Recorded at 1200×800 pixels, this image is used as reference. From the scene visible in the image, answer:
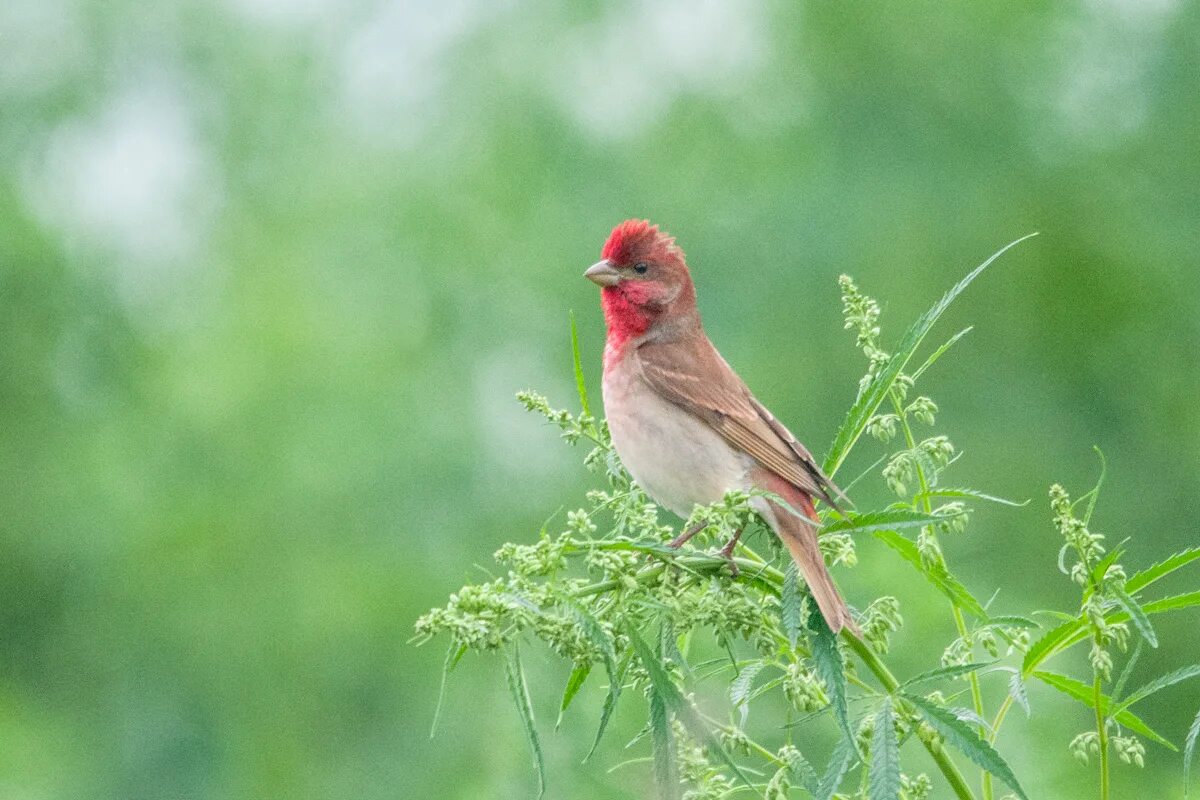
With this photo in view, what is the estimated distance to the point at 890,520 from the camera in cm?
245

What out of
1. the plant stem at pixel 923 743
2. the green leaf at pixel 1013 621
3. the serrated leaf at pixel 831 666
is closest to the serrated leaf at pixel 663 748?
the serrated leaf at pixel 831 666

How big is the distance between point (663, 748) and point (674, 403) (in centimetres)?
267

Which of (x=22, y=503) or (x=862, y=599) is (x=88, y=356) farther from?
(x=862, y=599)

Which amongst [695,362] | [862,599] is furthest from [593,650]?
[862,599]

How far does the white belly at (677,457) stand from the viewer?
477 cm

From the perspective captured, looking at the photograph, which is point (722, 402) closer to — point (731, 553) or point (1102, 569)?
point (731, 553)

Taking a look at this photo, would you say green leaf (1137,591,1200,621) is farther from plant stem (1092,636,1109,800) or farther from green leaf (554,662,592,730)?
green leaf (554,662,592,730)

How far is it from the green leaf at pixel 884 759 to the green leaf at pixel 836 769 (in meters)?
0.03

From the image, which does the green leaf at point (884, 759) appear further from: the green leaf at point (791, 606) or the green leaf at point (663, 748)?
the green leaf at point (663, 748)

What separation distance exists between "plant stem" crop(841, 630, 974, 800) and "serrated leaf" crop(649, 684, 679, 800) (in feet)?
1.05

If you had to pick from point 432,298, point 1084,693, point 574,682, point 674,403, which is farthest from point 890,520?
point 432,298

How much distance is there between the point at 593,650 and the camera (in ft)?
7.85

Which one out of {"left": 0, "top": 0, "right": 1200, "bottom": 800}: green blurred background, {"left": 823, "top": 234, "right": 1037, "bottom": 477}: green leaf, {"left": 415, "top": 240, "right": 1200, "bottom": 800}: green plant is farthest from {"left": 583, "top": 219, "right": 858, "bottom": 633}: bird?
{"left": 0, "top": 0, "right": 1200, "bottom": 800}: green blurred background

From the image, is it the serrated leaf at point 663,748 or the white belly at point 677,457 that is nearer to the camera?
the serrated leaf at point 663,748
